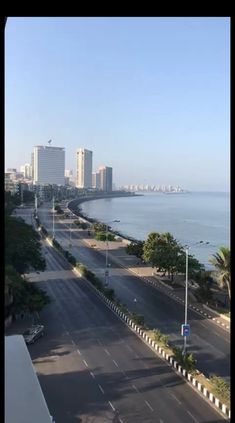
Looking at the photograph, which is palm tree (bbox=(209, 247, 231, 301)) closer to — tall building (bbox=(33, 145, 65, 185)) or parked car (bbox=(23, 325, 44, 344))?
parked car (bbox=(23, 325, 44, 344))

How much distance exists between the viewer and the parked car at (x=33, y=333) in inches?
567

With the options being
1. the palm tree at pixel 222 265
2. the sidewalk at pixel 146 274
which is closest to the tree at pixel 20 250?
the sidewalk at pixel 146 274

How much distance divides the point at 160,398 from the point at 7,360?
11.4ft

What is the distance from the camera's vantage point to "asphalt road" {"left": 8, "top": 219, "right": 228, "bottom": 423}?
9.66 m

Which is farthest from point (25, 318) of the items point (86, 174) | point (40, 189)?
point (86, 174)

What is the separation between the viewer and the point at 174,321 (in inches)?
682

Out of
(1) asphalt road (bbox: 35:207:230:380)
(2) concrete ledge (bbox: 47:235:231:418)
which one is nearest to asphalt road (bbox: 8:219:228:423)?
(2) concrete ledge (bbox: 47:235:231:418)

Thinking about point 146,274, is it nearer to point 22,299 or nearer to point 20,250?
point 20,250

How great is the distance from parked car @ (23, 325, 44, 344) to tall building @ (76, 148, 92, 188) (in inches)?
6427

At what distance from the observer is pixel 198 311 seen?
18578 mm

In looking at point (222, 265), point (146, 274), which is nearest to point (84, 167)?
point (146, 274)

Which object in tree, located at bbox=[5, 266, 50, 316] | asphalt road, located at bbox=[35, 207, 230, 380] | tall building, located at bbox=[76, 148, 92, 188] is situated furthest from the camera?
tall building, located at bbox=[76, 148, 92, 188]

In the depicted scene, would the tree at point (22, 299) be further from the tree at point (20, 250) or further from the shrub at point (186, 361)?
the shrub at point (186, 361)
